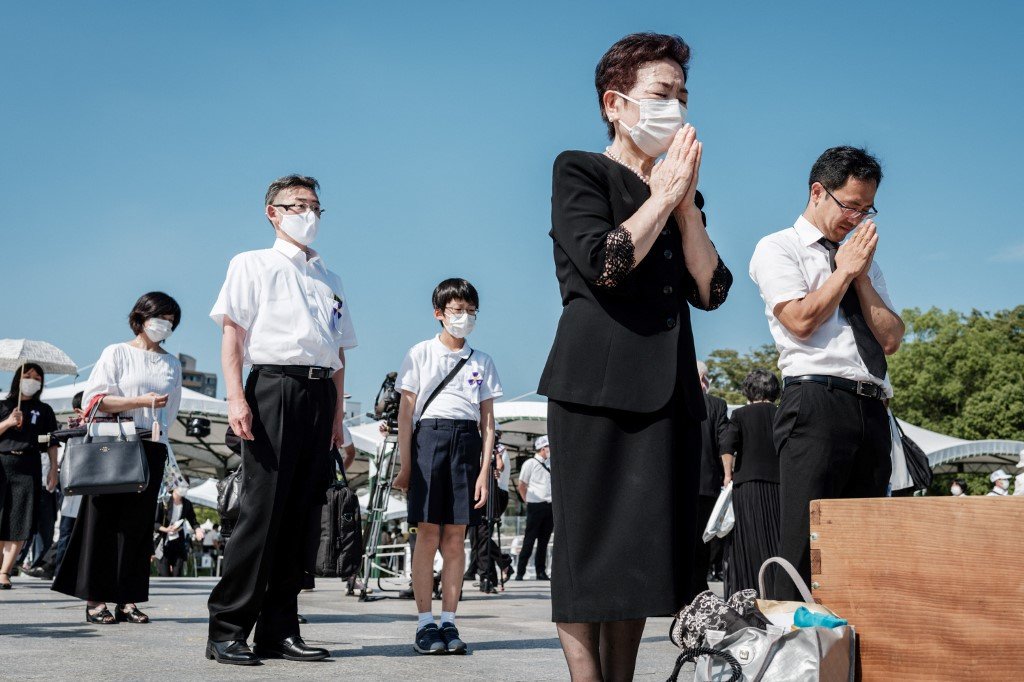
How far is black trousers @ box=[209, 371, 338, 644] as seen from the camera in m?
5.36

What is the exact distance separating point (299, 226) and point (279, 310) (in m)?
0.53

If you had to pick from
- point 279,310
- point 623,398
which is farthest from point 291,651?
point 623,398

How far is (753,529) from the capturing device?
8.09 metres

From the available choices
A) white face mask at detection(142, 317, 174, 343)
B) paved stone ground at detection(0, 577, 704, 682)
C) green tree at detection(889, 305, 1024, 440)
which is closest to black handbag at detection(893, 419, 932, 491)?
paved stone ground at detection(0, 577, 704, 682)

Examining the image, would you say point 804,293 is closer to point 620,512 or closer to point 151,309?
point 620,512

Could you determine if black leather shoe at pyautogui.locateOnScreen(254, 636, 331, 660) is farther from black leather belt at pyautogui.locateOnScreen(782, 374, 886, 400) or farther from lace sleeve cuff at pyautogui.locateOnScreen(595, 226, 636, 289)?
lace sleeve cuff at pyautogui.locateOnScreen(595, 226, 636, 289)

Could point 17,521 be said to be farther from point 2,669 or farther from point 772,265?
point 772,265

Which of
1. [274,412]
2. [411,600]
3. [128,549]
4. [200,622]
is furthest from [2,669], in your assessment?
[411,600]

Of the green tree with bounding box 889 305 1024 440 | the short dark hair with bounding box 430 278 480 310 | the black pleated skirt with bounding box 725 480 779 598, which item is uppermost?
the green tree with bounding box 889 305 1024 440

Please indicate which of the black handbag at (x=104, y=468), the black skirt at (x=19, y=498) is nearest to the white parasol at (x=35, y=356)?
the black skirt at (x=19, y=498)

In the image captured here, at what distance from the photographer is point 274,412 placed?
5.45 metres

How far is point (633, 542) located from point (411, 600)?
9124mm

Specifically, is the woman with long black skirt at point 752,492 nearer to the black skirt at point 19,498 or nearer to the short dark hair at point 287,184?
the short dark hair at point 287,184

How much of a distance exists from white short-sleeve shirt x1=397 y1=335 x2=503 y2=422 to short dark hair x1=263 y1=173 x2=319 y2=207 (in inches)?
65.0
